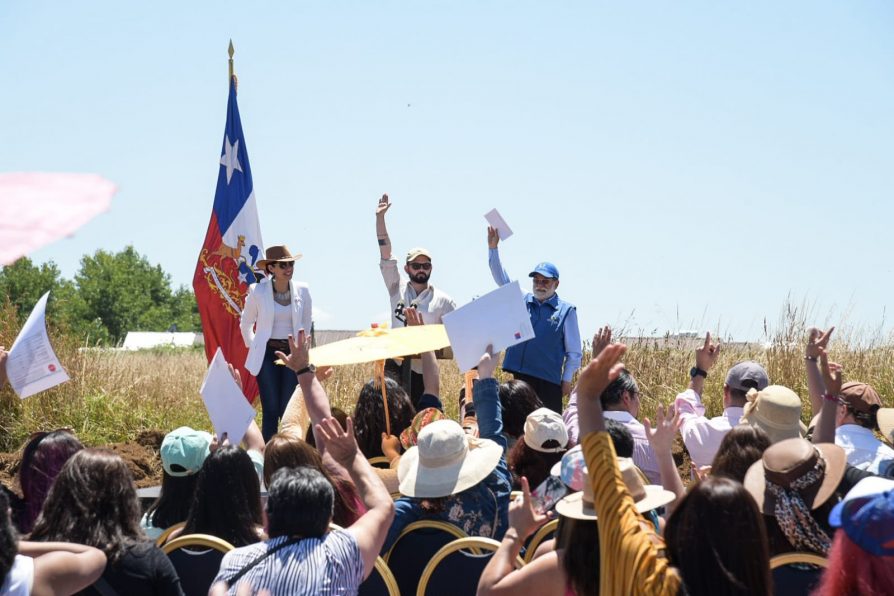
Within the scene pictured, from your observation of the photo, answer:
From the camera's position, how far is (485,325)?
5.53m

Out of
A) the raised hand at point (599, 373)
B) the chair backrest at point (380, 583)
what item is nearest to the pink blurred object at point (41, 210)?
the raised hand at point (599, 373)

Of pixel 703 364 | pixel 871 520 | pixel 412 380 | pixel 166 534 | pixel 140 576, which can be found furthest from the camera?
pixel 412 380

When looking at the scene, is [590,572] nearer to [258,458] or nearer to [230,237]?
[258,458]

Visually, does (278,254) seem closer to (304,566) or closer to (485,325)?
(485,325)

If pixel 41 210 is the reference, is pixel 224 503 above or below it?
below

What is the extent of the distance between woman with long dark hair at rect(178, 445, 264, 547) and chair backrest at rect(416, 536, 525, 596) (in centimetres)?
73

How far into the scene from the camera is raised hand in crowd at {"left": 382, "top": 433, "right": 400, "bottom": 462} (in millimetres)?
5941

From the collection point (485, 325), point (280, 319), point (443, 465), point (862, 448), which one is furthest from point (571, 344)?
point (443, 465)

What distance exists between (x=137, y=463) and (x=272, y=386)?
2376mm

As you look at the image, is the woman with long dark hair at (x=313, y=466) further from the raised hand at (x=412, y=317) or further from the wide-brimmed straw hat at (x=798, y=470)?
the raised hand at (x=412, y=317)

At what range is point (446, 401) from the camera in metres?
12.1

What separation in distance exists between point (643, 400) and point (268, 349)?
450cm

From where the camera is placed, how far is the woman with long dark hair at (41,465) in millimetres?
4730

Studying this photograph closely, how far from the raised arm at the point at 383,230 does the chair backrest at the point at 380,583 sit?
5.09m
